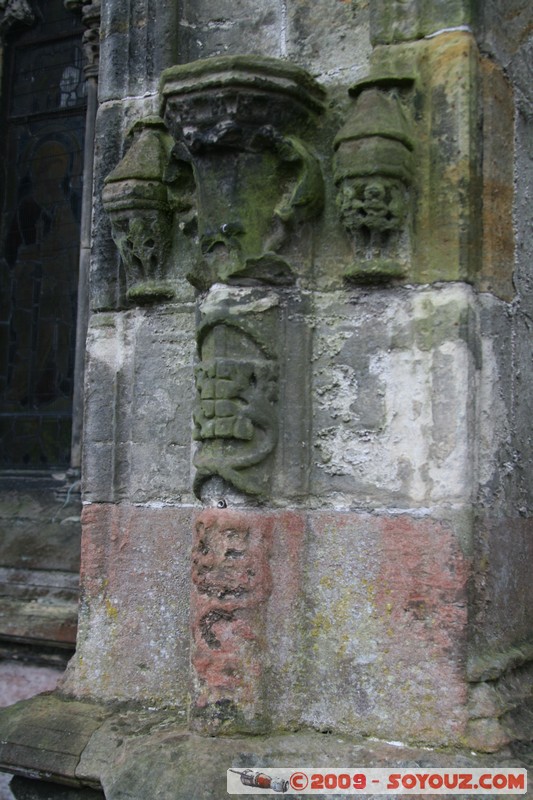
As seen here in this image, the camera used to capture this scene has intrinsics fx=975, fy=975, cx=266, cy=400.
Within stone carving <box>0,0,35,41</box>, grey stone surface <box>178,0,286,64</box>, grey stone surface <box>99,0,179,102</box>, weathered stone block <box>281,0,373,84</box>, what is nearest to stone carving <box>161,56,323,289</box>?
weathered stone block <box>281,0,373,84</box>

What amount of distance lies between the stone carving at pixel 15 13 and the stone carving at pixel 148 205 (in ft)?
8.79

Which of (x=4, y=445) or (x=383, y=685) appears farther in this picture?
(x=4, y=445)

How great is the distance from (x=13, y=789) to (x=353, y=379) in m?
1.72

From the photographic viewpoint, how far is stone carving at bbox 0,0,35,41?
5.36 m

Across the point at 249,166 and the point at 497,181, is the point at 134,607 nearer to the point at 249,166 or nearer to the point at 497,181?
the point at 249,166

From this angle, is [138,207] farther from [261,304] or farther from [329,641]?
[329,641]

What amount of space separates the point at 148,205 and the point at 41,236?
2419 mm

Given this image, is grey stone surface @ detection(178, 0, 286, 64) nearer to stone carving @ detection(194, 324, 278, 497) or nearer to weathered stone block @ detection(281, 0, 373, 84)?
weathered stone block @ detection(281, 0, 373, 84)

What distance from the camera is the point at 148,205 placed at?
3062mm

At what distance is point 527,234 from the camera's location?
305 cm

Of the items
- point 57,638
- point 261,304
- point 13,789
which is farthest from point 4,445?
point 261,304

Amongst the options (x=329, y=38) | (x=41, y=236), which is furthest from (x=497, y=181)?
(x=41, y=236)

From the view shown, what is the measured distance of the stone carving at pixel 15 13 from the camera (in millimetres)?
5355

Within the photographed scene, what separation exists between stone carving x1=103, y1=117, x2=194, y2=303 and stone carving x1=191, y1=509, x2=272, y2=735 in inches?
32.8
